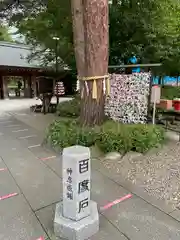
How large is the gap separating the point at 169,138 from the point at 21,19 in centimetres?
712

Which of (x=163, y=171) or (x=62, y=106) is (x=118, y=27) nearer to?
(x=62, y=106)

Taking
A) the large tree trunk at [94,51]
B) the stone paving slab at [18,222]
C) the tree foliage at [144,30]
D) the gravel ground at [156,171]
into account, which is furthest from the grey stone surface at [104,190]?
the tree foliage at [144,30]

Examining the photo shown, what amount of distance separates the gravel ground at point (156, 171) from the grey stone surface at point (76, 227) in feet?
3.10

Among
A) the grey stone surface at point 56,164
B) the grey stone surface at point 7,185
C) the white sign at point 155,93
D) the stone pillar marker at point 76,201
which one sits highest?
the white sign at point 155,93

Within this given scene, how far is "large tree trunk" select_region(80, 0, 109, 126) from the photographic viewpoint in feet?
12.9

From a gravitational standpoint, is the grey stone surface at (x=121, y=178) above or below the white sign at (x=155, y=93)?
below

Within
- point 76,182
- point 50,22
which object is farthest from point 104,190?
point 50,22

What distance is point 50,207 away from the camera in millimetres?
2229

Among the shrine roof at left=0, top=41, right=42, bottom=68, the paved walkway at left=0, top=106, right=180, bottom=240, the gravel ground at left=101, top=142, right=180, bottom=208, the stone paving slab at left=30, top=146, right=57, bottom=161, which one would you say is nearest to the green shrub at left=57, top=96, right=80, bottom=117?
the stone paving slab at left=30, top=146, right=57, bottom=161

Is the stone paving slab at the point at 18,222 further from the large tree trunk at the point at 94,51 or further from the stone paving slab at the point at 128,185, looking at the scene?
the large tree trunk at the point at 94,51

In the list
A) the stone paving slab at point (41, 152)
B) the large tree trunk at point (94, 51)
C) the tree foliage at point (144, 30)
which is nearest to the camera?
the stone paving slab at point (41, 152)

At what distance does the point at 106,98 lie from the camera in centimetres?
460

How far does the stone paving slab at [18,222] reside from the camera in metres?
1.84

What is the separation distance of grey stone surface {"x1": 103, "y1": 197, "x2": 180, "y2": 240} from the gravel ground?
0.28 meters
